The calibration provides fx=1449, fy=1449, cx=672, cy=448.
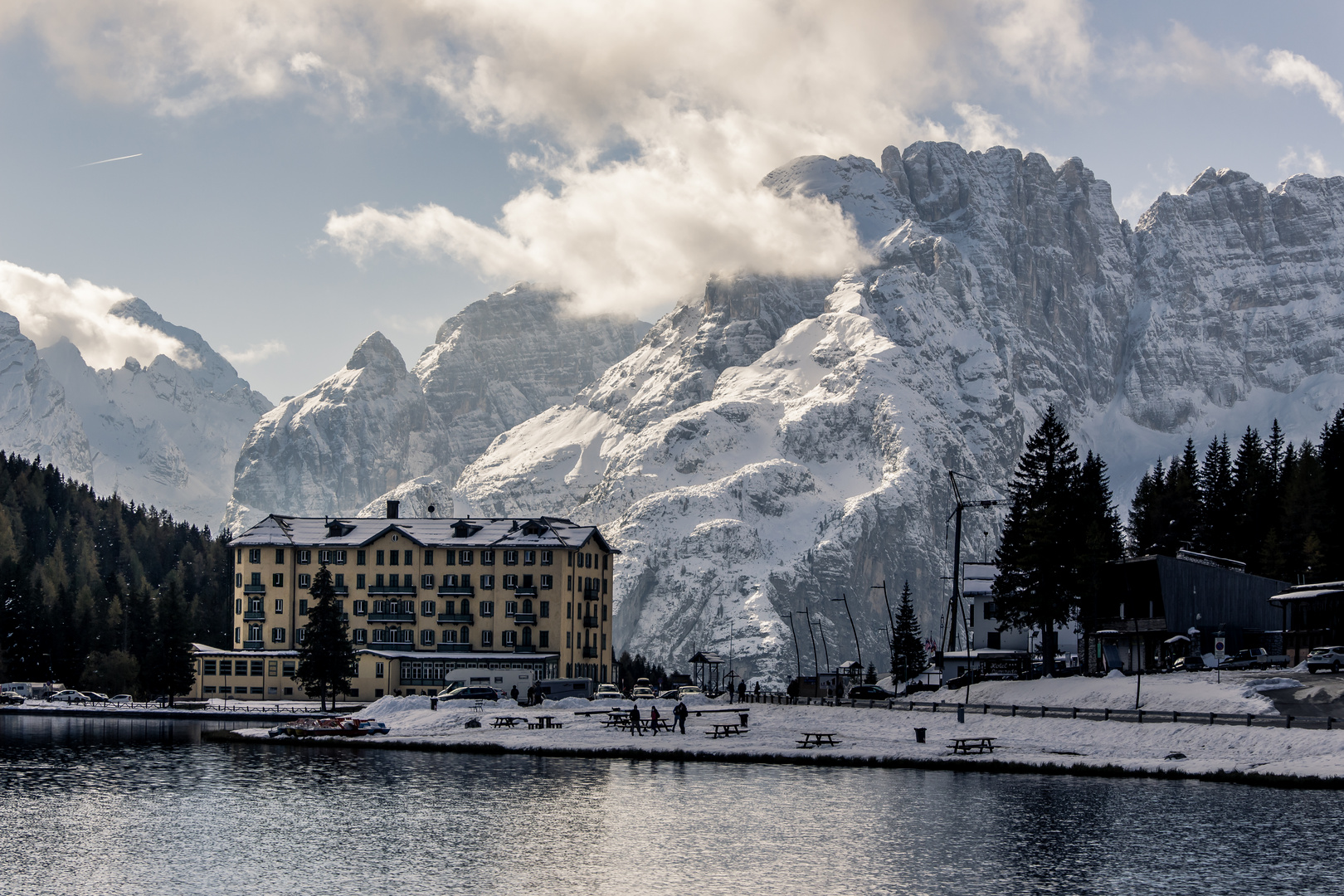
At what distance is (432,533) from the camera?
187 metres

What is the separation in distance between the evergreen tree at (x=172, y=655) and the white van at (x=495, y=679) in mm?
28117

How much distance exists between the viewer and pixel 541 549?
596ft

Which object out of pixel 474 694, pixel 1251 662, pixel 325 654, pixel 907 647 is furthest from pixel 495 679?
pixel 1251 662

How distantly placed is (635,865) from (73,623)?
158m

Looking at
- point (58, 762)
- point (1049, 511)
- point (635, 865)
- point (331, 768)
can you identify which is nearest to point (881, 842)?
point (635, 865)

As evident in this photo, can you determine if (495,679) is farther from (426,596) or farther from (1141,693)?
(1141,693)

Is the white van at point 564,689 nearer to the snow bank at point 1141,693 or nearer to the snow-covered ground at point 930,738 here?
the snow-covered ground at point 930,738

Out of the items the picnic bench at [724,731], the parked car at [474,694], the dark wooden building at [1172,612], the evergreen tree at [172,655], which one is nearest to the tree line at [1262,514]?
the dark wooden building at [1172,612]

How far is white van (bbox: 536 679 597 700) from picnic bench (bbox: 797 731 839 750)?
47.3m

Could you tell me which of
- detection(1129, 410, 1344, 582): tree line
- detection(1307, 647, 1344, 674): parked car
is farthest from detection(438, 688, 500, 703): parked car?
detection(1129, 410, 1344, 582): tree line

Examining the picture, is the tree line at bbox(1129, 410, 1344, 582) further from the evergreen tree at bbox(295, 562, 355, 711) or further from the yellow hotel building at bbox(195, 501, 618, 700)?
the evergreen tree at bbox(295, 562, 355, 711)

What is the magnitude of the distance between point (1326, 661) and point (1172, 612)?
25771mm

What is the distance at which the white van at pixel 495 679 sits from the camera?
160m

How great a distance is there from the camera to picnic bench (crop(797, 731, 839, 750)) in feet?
307
